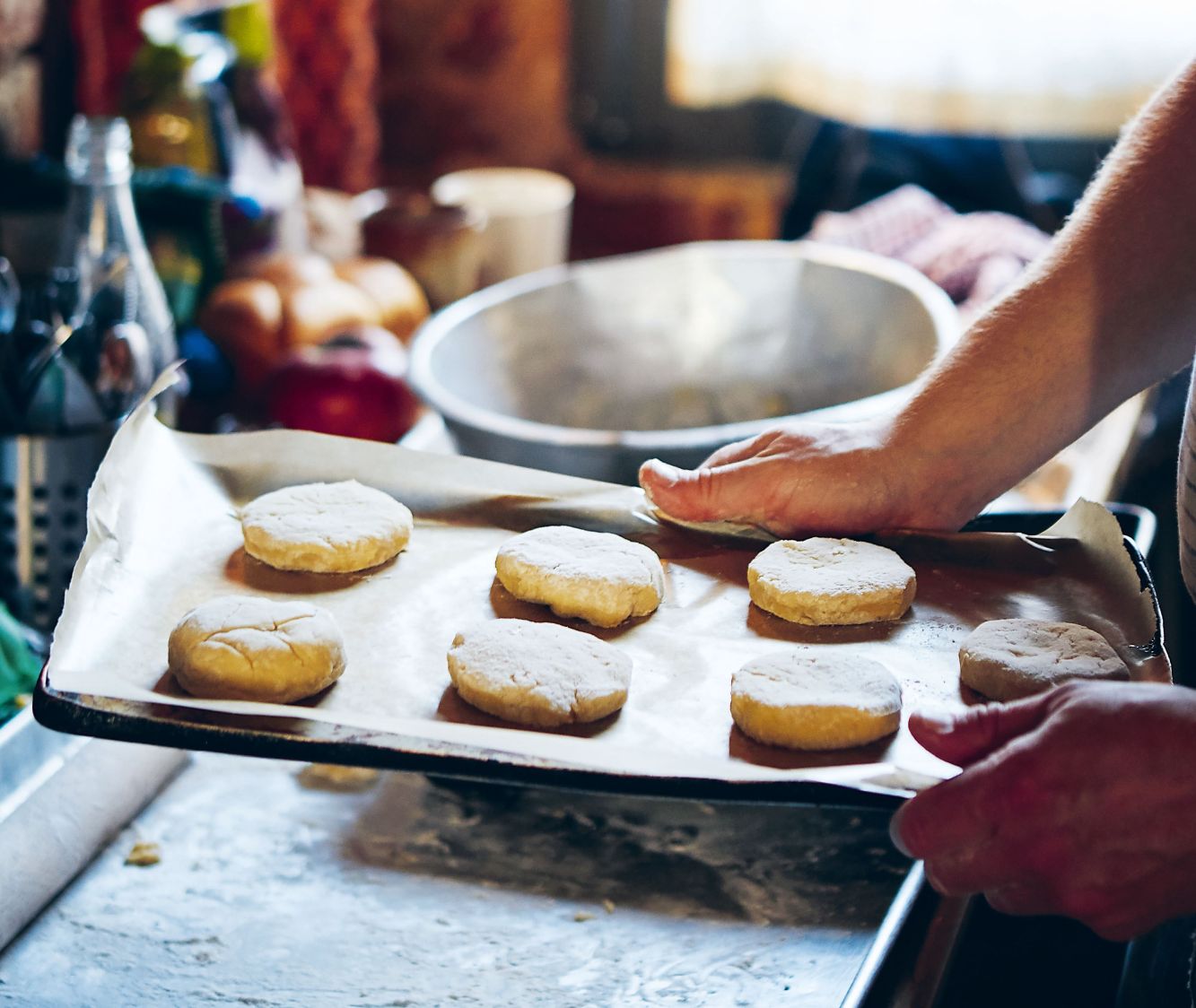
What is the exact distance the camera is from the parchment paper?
1072mm

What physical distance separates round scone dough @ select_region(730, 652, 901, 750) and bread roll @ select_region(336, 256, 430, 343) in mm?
1334

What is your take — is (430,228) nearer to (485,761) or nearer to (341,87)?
(341,87)

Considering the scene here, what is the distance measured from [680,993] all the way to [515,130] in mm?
3201

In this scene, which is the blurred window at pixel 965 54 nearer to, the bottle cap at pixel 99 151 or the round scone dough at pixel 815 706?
the bottle cap at pixel 99 151

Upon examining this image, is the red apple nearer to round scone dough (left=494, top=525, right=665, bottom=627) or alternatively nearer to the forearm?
round scone dough (left=494, top=525, right=665, bottom=627)

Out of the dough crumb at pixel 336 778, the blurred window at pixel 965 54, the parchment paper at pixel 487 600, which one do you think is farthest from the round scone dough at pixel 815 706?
the blurred window at pixel 965 54

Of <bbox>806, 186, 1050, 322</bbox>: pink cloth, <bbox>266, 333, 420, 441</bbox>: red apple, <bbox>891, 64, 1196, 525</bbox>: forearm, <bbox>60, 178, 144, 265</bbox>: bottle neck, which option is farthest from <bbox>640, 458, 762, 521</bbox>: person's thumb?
<bbox>806, 186, 1050, 322</bbox>: pink cloth

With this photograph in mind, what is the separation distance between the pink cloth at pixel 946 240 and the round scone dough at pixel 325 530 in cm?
140

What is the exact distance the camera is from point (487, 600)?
1.33 meters

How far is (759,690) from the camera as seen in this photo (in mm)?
1098

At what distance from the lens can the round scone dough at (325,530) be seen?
1.33 meters

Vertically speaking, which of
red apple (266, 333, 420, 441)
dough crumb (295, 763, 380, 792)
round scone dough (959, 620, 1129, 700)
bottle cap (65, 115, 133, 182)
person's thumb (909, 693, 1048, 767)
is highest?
bottle cap (65, 115, 133, 182)

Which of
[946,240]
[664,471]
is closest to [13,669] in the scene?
[664,471]

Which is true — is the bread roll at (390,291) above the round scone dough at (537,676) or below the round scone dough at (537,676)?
below
